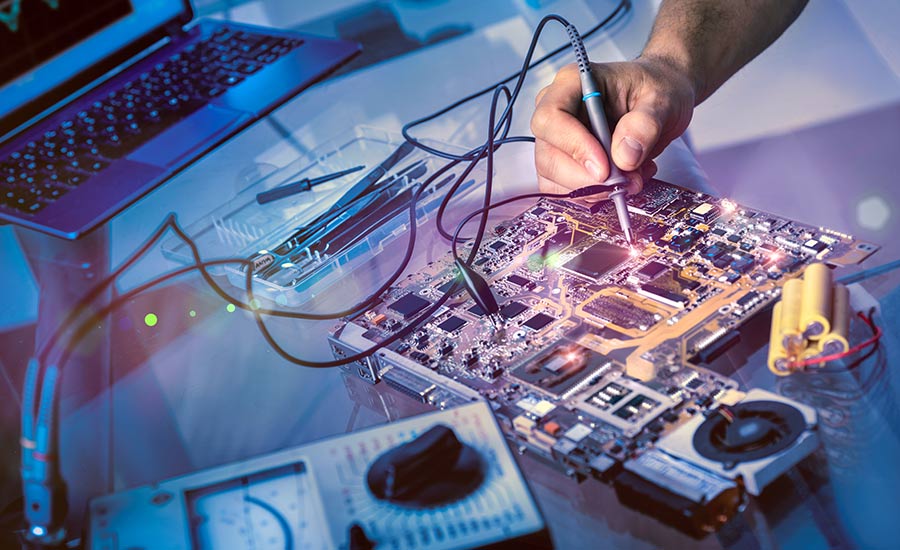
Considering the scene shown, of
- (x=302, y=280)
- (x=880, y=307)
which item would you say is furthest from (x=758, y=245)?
(x=302, y=280)

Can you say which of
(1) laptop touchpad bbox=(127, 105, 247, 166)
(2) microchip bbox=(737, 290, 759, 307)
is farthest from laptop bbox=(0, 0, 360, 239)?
(2) microchip bbox=(737, 290, 759, 307)

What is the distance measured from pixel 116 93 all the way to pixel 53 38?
0.17 m

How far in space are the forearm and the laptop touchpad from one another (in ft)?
2.48

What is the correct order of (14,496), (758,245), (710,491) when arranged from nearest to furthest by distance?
(710,491) → (14,496) → (758,245)

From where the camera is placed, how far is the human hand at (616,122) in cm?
139

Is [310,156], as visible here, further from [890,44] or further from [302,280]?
[890,44]

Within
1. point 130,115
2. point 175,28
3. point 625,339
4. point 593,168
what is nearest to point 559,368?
point 625,339

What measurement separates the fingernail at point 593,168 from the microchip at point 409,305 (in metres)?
0.33

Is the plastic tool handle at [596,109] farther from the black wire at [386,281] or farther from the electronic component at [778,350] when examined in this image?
the electronic component at [778,350]

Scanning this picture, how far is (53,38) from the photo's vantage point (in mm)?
1545

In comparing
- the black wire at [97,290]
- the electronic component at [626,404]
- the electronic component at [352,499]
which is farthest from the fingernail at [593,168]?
the black wire at [97,290]

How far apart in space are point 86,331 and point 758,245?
0.91 meters

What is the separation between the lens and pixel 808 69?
1.71 m

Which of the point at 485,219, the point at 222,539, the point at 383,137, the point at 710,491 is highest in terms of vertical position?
the point at 383,137
